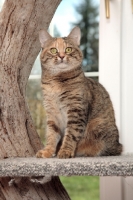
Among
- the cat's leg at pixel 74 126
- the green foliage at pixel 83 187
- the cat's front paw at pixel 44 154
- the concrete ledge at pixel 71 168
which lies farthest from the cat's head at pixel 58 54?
the green foliage at pixel 83 187

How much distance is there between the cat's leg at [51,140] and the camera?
1369 mm

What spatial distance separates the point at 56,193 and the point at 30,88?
0.69 m

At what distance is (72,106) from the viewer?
4.65ft

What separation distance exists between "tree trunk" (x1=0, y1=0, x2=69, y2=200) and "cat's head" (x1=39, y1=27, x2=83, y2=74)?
0.04 m

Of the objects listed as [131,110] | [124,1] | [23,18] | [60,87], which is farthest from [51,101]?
[124,1]

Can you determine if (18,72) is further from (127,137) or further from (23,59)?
(127,137)

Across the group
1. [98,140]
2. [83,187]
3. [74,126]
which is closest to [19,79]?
[74,126]

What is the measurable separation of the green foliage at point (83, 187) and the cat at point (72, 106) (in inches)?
15.5

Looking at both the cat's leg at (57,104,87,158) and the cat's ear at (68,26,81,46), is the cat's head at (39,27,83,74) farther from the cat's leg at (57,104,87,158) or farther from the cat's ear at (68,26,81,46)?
the cat's leg at (57,104,87,158)

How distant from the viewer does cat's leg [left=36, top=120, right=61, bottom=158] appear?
137 centimetres

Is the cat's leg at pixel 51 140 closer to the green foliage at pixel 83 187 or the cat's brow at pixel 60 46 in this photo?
the cat's brow at pixel 60 46

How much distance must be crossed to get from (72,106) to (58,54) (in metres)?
0.20

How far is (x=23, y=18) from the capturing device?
1.43 metres

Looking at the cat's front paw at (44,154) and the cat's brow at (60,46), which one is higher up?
the cat's brow at (60,46)
